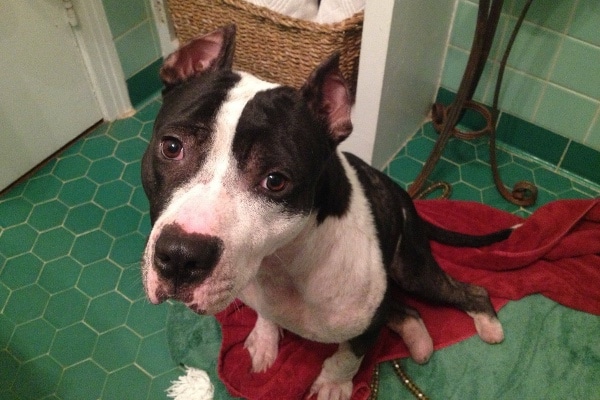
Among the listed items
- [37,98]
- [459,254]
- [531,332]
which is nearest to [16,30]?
[37,98]

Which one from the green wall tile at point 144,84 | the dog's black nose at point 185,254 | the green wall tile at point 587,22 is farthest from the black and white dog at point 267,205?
the green wall tile at point 144,84

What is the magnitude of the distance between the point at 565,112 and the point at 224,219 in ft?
6.55

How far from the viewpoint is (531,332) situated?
1941mm

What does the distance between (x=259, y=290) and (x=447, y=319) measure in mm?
827

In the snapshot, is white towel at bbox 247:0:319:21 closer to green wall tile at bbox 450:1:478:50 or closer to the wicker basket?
the wicker basket

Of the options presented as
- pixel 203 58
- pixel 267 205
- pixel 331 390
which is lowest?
pixel 331 390

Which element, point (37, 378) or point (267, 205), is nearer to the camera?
point (267, 205)

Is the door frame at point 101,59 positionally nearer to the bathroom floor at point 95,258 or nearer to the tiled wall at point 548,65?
the bathroom floor at point 95,258

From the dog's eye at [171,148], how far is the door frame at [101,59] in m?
1.56

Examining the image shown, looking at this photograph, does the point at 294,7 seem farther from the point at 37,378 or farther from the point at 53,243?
the point at 37,378

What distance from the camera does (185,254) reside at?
952 millimetres

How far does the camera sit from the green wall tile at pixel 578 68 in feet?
7.20

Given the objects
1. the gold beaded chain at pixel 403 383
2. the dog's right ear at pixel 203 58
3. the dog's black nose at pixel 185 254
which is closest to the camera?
the dog's black nose at pixel 185 254

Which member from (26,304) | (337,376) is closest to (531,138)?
(337,376)
